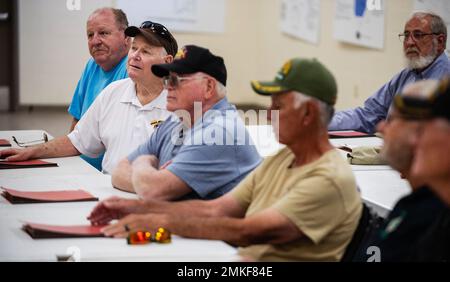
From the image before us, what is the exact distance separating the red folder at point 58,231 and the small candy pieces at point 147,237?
0.16m

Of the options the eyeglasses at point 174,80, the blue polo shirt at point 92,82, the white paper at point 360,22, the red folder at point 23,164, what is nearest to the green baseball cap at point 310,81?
the eyeglasses at point 174,80

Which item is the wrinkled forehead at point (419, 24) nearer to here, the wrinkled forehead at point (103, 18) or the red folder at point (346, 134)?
the red folder at point (346, 134)

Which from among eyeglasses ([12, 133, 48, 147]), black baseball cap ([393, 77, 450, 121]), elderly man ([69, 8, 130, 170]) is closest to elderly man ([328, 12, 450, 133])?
elderly man ([69, 8, 130, 170])

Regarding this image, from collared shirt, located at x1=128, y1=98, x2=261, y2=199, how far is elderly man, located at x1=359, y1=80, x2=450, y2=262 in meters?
1.09

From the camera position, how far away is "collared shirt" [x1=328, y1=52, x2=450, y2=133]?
505cm

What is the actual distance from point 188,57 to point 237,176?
1.73ft

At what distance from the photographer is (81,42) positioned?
1099 centimetres

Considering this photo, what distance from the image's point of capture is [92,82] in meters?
5.30

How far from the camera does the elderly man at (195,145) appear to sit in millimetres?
3314

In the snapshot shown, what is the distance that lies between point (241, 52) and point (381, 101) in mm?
6597

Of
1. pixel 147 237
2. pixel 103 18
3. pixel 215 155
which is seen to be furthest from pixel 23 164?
pixel 147 237

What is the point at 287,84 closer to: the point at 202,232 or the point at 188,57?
the point at 202,232

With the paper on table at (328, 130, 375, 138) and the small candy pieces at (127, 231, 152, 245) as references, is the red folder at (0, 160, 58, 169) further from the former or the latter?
the paper on table at (328, 130, 375, 138)
